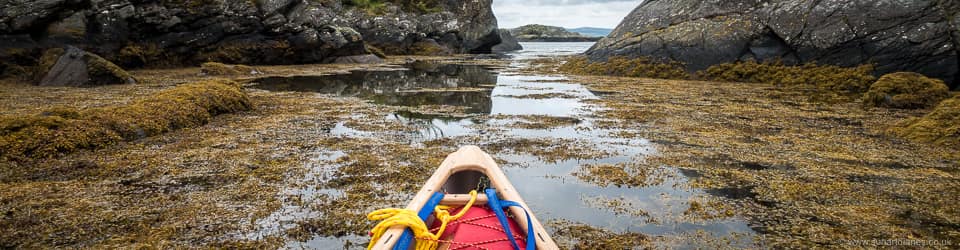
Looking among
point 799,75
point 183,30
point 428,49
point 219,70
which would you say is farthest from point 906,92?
point 428,49

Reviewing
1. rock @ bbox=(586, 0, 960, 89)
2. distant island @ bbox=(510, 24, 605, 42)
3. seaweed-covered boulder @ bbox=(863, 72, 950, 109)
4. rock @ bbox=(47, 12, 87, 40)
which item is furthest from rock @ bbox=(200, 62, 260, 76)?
distant island @ bbox=(510, 24, 605, 42)

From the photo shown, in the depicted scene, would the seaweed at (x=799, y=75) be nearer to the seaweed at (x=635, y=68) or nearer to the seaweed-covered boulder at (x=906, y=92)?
the seaweed at (x=635, y=68)

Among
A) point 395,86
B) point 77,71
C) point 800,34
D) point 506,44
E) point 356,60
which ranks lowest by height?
point 395,86

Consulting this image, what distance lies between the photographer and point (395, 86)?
1222 centimetres

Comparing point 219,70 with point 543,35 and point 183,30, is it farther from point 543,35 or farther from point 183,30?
point 543,35

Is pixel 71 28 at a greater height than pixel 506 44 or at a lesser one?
greater

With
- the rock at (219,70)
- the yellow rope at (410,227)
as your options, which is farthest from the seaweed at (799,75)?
the rock at (219,70)

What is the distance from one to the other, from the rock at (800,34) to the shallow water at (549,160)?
12.8ft

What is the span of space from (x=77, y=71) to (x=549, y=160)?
10.5 m

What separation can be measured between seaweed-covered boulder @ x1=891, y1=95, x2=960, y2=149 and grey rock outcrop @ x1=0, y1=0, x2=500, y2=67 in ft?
56.5

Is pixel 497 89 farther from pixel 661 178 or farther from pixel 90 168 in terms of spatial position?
pixel 90 168

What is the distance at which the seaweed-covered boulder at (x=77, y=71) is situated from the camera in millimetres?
10188

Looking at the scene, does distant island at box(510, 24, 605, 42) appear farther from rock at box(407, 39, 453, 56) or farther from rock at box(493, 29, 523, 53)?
rock at box(407, 39, 453, 56)

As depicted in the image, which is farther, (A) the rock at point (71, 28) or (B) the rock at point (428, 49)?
(B) the rock at point (428, 49)
